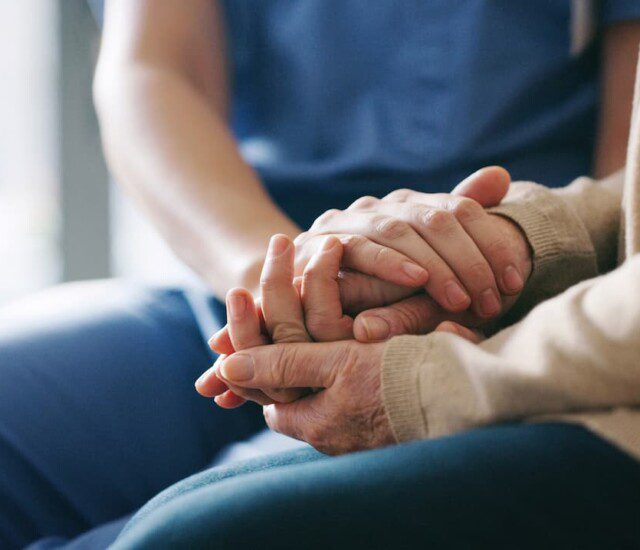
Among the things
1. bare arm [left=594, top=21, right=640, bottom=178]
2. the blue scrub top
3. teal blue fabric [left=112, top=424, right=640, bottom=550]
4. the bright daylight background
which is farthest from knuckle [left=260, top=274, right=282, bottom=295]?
the bright daylight background

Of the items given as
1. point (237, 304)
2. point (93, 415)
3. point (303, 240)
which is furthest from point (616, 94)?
point (93, 415)

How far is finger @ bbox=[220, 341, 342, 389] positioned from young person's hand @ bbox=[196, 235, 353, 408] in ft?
0.07

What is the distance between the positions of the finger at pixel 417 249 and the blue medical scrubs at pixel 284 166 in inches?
7.2

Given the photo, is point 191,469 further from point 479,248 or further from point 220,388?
point 479,248

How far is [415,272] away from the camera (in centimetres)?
62

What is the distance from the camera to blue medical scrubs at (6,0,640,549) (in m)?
0.79

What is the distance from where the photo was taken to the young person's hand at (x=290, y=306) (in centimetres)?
63

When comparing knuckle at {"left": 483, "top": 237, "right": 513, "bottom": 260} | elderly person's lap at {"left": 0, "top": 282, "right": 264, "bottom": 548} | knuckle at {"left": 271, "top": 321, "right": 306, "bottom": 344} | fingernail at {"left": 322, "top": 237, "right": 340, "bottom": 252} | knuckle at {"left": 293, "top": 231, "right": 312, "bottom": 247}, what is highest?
fingernail at {"left": 322, "top": 237, "right": 340, "bottom": 252}

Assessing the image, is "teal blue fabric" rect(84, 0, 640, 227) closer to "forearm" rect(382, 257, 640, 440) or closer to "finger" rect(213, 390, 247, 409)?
"finger" rect(213, 390, 247, 409)

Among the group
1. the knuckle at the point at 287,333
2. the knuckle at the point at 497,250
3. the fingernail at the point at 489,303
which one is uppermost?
the knuckle at the point at 497,250

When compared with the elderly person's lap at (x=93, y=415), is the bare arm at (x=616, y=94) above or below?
above

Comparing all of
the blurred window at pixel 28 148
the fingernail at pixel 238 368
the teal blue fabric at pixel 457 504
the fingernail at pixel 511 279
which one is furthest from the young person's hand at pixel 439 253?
the blurred window at pixel 28 148

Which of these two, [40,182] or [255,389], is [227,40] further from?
[40,182]

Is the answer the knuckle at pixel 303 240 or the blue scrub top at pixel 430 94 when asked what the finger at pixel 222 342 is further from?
the blue scrub top at pixel 430 94
